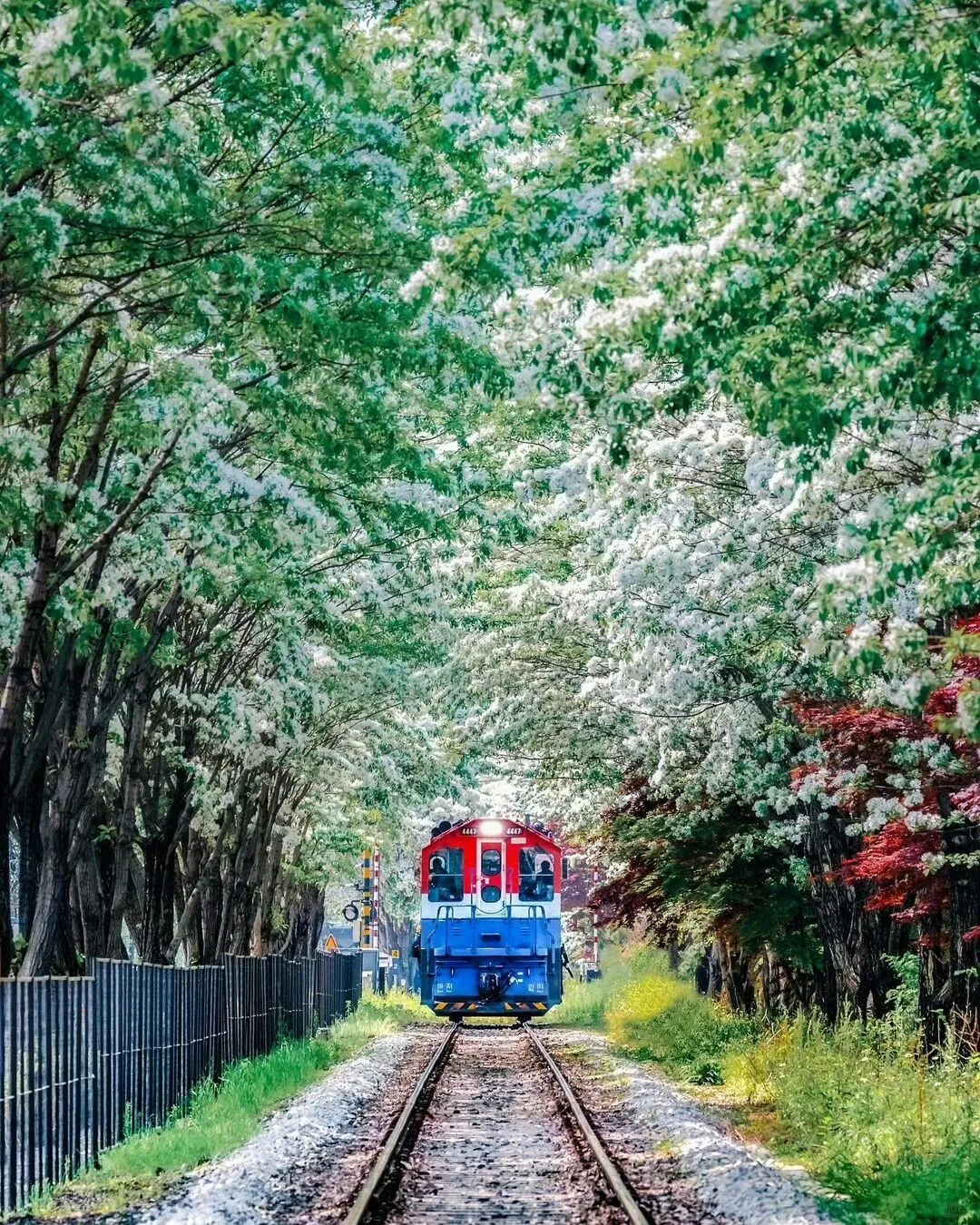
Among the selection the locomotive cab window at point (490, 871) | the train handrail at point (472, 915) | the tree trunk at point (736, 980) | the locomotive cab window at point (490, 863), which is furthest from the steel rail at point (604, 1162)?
the tree trunk at point (736, 980)

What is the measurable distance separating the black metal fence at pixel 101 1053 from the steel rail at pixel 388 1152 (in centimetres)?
235

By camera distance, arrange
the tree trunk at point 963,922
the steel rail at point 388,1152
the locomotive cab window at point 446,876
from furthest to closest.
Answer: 1. the locomotive cab window at point 446,876
2. the tree trunk at point 963,922
3. the steel rail at point 388,1152

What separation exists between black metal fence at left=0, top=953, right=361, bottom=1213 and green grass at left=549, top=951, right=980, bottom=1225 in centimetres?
564

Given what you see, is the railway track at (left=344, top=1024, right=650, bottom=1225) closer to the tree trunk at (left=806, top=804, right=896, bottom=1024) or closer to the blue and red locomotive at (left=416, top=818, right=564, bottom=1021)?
the tree trunk at (left=806, top=804, right=896, bottom=1024)

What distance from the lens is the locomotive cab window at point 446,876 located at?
110 feet

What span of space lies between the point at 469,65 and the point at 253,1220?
760cm

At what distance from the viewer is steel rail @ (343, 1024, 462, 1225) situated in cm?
1248

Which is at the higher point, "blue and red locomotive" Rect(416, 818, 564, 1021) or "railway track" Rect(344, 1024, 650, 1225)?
"blue and red locomotive" Rect(416, 818, 564, 1021)

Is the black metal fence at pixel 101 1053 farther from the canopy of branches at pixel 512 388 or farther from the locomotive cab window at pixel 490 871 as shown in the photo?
the locomotive cab window at pixel 490 871

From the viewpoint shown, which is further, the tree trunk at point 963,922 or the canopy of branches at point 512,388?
the tree trunk at point 963,922

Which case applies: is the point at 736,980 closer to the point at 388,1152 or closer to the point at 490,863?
the point at 490,863

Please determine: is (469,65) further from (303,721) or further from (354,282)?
(303,721)

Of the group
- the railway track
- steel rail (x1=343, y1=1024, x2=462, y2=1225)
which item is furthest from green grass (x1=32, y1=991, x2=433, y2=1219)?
the railway track

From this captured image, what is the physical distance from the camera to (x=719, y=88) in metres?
9.52
